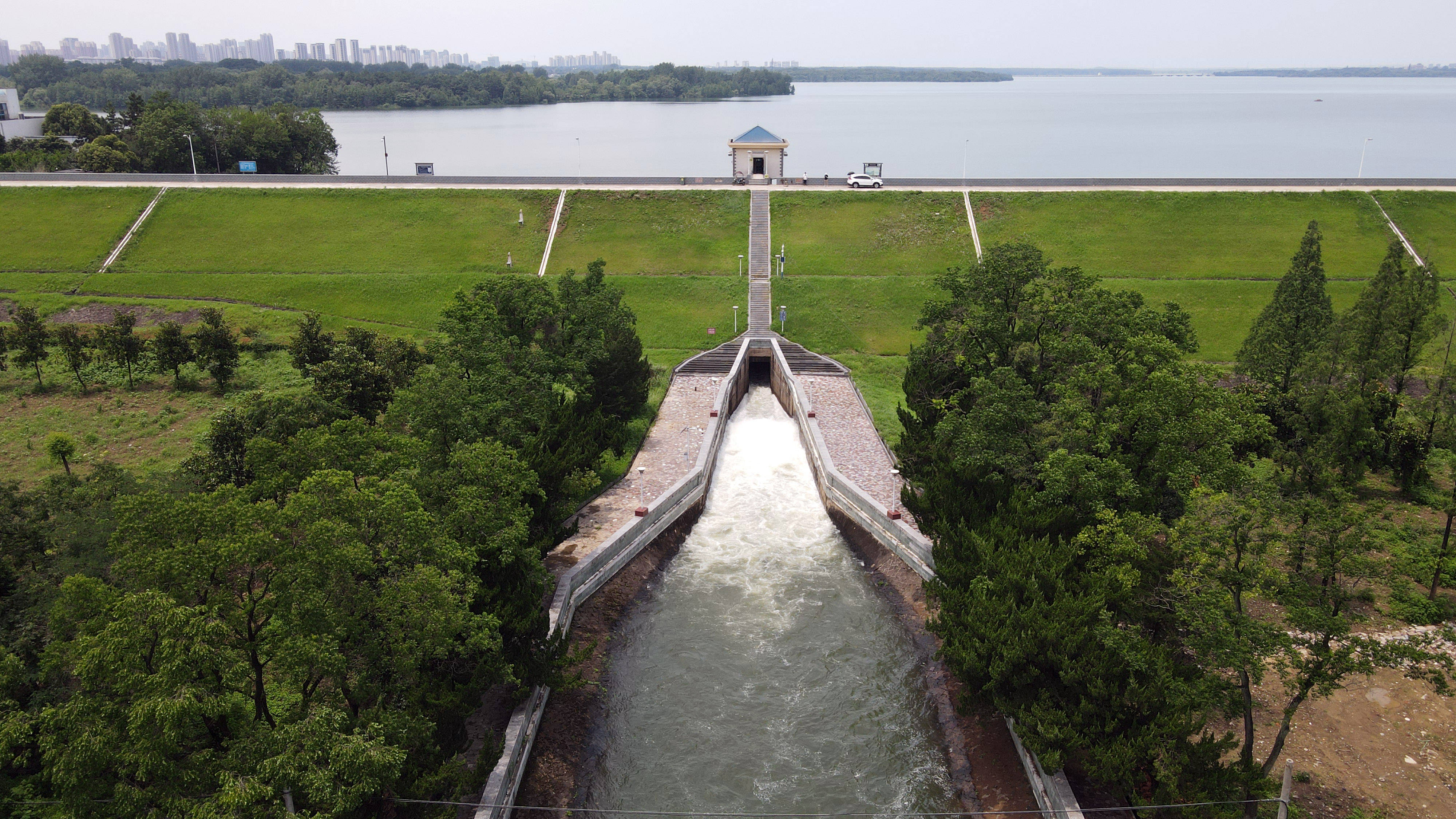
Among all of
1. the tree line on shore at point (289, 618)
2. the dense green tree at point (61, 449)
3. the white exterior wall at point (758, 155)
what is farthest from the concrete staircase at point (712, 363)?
the dense green tree at point (61, 449)

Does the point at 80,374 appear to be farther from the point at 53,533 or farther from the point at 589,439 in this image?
the point at 589,439

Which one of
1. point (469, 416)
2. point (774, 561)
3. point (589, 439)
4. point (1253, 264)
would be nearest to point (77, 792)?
point (469, 416)

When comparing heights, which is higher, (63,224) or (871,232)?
(63,224)

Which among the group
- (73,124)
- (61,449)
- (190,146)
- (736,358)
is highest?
(73,124)

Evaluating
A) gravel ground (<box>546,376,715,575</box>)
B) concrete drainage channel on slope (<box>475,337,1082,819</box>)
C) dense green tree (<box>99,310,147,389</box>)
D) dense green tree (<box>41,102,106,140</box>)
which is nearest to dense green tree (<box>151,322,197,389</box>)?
dense green tree (<box>99,310,147,389</box>)

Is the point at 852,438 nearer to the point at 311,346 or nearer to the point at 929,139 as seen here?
the point at 311,346

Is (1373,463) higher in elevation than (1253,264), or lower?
lower

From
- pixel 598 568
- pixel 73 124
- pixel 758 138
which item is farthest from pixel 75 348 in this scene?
pixel 73 124
